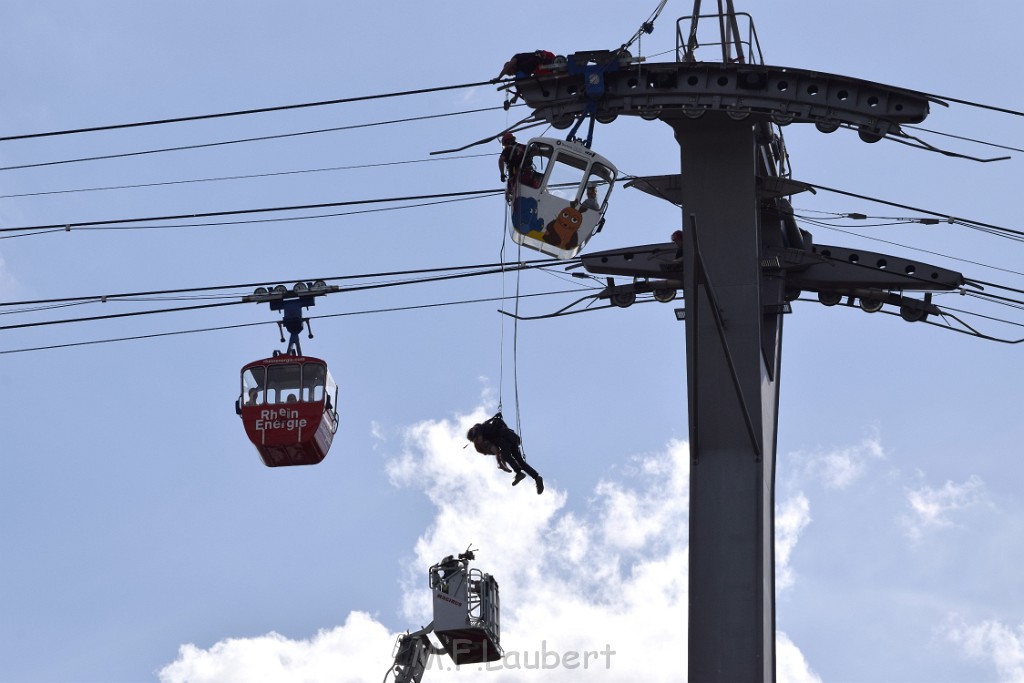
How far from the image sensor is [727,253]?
33969 mm

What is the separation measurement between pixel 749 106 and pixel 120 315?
11.0m

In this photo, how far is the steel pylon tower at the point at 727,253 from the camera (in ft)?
107

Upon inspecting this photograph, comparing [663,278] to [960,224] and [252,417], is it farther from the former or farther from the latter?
[252,417]

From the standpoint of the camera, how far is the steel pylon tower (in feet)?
107

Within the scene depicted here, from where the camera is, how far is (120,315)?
32719 millimetres

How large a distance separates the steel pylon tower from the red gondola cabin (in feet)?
22.0

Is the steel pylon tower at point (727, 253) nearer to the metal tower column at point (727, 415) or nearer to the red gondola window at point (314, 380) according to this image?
the metal tower column at point (727, 415)

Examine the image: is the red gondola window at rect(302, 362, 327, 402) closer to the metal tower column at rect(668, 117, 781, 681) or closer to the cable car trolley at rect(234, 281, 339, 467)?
the cable car trolley at rect(234, 281, 339, 467)

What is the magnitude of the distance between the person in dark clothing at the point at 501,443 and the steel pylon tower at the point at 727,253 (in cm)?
341

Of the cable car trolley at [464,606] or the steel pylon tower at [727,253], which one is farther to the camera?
the cable car trolley at [464,606]

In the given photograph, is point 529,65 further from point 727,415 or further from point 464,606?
point 464,606

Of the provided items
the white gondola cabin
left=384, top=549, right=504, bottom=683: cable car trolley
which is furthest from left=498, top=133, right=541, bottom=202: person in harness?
left=384, top=549, right=504, bottom=683: cable car trolley

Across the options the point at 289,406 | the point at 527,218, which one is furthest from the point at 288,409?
the point at 527,218

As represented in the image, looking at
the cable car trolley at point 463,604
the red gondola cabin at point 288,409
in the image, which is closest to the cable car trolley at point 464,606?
the cable car trolley at point 463,604
